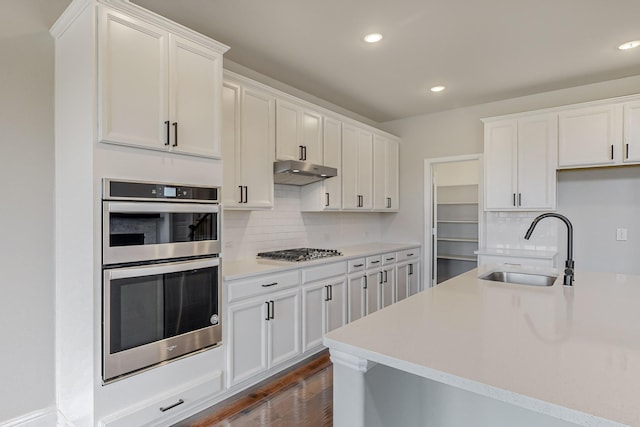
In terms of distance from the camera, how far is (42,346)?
2119mm

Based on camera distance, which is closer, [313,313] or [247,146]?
[247,146]

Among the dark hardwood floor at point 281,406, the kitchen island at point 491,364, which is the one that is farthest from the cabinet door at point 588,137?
the dark hardwood floor at point 281,406

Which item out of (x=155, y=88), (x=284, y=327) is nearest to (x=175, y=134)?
(x=155, y=88)

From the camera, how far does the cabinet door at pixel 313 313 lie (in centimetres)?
306

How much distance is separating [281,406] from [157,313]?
1117mm

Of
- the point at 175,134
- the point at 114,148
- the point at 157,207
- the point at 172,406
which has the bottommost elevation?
the point at 172,406

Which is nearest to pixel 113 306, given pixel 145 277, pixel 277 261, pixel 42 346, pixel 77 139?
pixel 145 277

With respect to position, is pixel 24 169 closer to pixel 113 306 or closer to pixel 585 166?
pixel 113 306

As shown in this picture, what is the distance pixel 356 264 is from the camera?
12.2 feet

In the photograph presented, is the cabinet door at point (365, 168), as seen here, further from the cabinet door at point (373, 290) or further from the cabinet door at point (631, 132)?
the cabinet door at point (631, 132)

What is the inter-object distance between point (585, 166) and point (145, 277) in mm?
4145

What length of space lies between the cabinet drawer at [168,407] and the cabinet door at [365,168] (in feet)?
8.87

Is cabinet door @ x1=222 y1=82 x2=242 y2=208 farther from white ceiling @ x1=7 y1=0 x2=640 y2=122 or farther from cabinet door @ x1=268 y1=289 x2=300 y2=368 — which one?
cabinet door @ x1=268 y1=289 x2=300 y2=368

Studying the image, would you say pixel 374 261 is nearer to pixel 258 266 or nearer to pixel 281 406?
pixel 258 266
